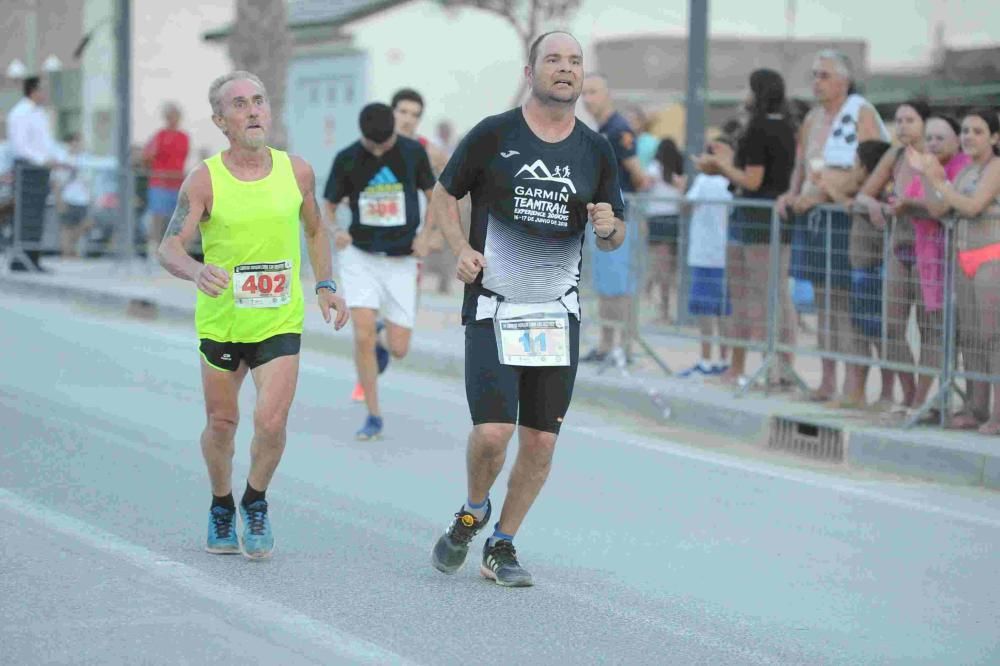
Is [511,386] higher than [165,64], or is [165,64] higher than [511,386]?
[165,64]

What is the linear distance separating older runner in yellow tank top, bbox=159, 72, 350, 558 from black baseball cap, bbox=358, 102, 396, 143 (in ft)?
11.2

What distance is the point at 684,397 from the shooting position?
479 inches

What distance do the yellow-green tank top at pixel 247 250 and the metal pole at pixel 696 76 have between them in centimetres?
853

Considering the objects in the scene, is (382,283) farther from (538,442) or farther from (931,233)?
(538,442)

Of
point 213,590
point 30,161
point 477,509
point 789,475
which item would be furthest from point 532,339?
point 30,161

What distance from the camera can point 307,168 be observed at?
755cm

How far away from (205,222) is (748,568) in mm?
2648

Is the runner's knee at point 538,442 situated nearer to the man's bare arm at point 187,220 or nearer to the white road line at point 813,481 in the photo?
the man's bare arm at point 187,220

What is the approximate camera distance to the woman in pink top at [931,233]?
35.5 feet

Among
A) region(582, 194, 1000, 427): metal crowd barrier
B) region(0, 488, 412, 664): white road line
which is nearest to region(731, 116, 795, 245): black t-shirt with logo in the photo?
region(582, 194, 1000, 427): metal crowd barrier

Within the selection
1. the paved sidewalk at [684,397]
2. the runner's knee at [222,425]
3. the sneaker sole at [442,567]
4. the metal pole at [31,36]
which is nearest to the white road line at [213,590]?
the runner's knee at [222,425]

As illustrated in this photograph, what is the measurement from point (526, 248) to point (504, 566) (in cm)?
124

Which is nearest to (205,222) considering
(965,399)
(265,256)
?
(265,256)

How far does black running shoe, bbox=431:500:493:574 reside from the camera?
7.16 meters
